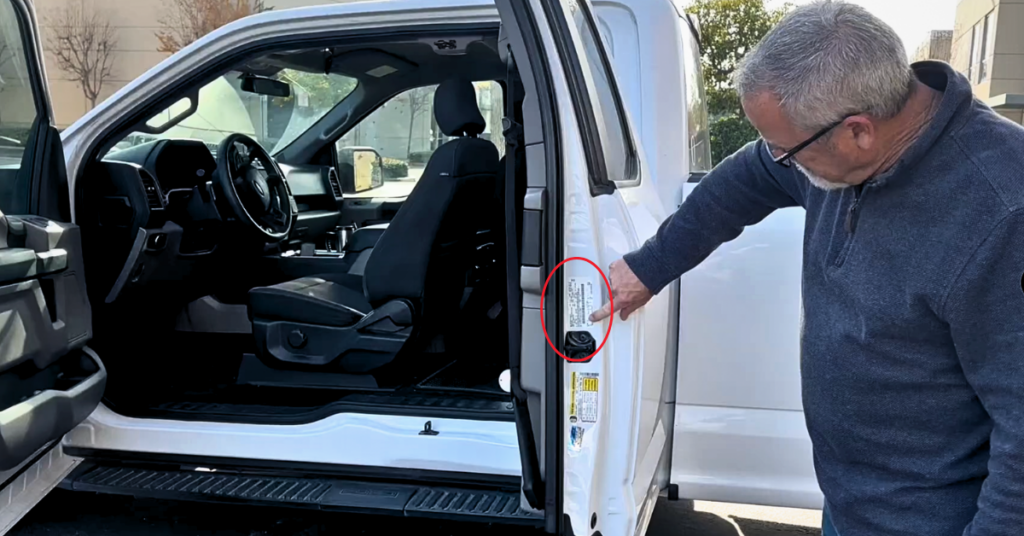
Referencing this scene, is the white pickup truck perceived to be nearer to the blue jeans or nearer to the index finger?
the index finger

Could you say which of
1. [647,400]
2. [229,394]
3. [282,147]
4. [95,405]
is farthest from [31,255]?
[282,147]

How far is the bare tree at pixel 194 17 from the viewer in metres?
14.0

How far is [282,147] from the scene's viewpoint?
4.46 meters

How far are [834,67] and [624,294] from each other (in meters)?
0.75

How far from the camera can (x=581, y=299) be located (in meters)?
1.87

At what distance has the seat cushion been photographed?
306cm

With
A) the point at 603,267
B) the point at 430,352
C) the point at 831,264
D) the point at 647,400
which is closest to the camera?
the point at 831,264

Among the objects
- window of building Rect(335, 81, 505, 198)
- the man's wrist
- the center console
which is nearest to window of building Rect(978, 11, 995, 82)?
window of building Rect(335, 81, 505, 198)

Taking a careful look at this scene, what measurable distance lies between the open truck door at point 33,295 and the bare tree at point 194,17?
40.2ft

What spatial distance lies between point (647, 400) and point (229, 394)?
177cm

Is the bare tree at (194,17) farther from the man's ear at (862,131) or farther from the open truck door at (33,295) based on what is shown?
the man's ear at (862,131)

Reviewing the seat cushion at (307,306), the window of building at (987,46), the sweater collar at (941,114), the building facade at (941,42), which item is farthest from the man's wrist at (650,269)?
the building facade at (941,42)

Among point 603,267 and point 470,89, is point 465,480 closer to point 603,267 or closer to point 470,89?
point 603,267

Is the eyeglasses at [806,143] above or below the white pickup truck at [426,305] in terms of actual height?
above
